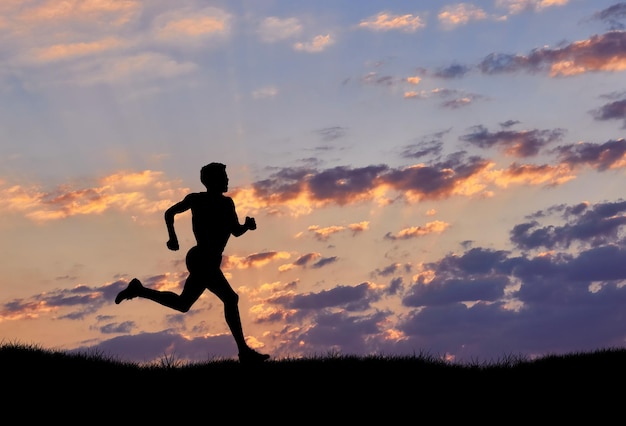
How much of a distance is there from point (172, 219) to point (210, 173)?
42.8 inches

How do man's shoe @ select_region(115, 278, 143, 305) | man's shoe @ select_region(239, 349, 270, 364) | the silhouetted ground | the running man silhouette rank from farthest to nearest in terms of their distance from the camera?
man's shoe @ select_region(115, 278, 143, 305) < man's shoe @ select_region(239, 349, 270, 364) < the running man silhouette < the silhouetted ground

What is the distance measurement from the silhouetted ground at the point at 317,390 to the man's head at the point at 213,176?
3448 millimetres

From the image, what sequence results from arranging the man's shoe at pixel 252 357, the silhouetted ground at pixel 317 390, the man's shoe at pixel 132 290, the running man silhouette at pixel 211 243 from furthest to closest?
the man's shoe at pixel 132 290 < the man's shoe at pixel 252 357 < the running man silhouette at pixel 211 243 < the silhouetted ground at pixel 317 390

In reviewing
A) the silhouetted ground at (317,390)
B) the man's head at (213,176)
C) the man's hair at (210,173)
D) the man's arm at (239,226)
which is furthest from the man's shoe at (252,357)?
the man's hair at (210,173)

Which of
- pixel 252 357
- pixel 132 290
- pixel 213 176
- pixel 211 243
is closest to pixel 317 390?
pixel 252 357

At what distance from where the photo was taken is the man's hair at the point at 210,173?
15664mm

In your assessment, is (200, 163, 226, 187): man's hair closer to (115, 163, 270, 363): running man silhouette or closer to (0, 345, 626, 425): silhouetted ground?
(115, 163, 270, 363): running man silhouette

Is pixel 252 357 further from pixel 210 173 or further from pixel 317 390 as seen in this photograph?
pixel 210 173

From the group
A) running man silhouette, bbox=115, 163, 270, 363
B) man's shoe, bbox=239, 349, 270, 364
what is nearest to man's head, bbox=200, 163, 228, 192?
running man silhouette, bbox=115, 163, 270, 363

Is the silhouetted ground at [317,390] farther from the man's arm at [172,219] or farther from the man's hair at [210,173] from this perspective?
the man's hair at [210,173]

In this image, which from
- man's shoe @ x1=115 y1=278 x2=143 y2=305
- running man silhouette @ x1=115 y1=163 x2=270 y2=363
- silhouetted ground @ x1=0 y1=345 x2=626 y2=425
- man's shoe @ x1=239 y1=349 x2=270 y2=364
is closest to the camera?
silhouetted ground @ x1=0 y1=345 x2=626 y2=425

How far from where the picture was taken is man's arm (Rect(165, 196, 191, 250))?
15.6m

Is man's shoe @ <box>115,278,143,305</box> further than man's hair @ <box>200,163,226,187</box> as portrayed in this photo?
Yes

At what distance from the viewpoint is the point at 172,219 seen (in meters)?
15.6
